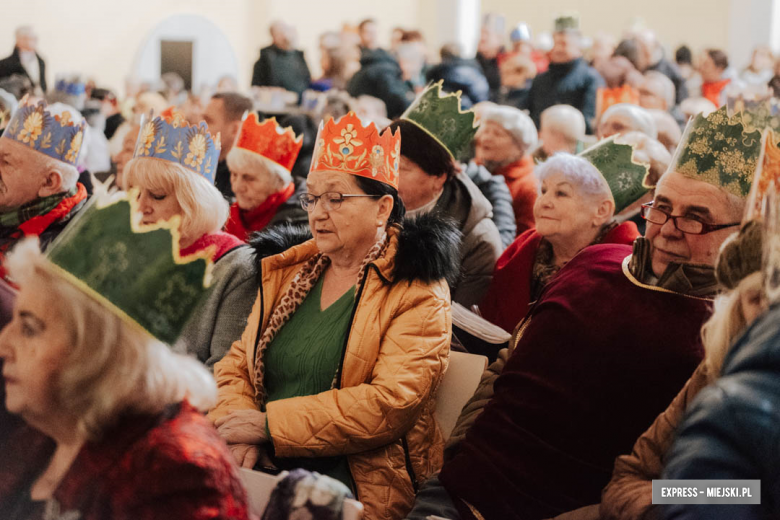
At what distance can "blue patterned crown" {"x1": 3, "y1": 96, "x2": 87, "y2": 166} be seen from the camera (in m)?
3.69

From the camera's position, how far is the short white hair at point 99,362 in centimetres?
150

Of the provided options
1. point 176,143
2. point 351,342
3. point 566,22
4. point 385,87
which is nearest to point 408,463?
point 351,342

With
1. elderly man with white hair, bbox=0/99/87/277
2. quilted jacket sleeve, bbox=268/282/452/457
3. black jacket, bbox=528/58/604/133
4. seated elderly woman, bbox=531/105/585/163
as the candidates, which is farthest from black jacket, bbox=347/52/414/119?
quilted jacket sleeve, bbox=268/282/452/457

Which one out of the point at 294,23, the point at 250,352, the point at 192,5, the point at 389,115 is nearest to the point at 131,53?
the point at 192,5

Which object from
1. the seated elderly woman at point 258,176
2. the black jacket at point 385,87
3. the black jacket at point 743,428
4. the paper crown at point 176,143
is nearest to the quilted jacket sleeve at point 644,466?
the black jacket at point 743,428

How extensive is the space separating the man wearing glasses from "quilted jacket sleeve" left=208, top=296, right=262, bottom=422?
656 millimetres

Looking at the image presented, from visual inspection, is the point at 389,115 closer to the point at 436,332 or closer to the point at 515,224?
the point at 515,224

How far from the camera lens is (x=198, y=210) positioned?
11.0 ft

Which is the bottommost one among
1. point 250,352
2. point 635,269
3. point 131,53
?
point 131,53

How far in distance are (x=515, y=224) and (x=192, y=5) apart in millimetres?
12989

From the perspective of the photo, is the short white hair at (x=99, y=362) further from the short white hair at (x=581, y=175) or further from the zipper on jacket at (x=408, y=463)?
the short white hair at (x=581, y=175)

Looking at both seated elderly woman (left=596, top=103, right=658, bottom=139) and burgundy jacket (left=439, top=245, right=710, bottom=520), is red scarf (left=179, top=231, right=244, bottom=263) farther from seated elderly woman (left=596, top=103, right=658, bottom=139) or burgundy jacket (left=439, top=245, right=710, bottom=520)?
seated elderly woman (left=596, top=103, right=658, bottom=139)

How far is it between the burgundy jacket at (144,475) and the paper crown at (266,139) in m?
2.89

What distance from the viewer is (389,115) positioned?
8359 mm
